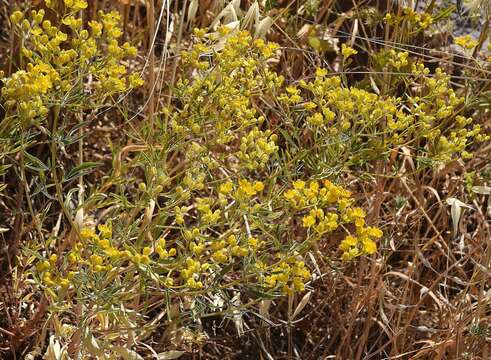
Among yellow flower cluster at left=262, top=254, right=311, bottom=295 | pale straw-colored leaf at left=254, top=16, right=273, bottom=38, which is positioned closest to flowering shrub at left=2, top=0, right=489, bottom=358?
yellow flower cluster at left=262, top=254, right=311, bottom=295

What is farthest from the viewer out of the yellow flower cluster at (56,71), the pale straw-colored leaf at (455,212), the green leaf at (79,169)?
the pale straw-colored leaf at (455,212)

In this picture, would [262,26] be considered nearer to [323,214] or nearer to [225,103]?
[225,103]

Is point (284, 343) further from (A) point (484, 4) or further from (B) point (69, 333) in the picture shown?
(A) point (484, 4)

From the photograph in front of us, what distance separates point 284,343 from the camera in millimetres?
2400

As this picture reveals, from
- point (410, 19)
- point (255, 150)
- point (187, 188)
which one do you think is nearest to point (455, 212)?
point (410, 19)

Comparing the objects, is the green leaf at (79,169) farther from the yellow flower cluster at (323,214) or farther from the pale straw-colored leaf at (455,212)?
the pale straw-colored leaf at (455,212)

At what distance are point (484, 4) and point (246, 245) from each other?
0.92 m

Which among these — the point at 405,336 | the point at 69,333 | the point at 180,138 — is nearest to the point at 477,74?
the point at 405,336

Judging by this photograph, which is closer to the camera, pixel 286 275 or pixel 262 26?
pixel 286 275

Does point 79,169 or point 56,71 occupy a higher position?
point 56,71

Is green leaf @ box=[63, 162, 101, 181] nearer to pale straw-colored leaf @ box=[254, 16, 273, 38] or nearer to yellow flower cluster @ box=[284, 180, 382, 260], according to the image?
yellow flower cluster @ box=[284, 180, 382, 260]

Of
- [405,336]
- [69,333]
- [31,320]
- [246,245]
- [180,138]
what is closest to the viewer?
[246,245]

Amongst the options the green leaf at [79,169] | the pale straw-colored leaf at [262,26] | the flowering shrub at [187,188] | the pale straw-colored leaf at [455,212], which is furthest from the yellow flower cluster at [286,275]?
the pale straw-colored leaf at [262,26]

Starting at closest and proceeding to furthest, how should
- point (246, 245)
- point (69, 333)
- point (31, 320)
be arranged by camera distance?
point (246, 245)
point (69, 333)
point (31, 320)
